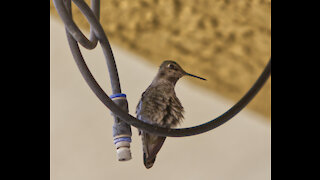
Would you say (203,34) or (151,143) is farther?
(203,34)

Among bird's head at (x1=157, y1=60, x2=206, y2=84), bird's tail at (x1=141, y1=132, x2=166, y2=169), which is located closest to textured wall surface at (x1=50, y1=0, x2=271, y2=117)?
bird's head at (x1=157, y1=60, x2=206, y2=84)

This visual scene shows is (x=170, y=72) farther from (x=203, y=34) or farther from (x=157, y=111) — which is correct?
(x=203, y=34)

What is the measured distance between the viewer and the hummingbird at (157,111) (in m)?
0.59

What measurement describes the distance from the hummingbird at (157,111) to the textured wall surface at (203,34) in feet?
2.32

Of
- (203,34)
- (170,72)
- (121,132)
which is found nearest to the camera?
(121,132)

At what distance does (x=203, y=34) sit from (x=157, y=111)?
2.61ft

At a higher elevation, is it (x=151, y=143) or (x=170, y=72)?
(x=170, y=72)

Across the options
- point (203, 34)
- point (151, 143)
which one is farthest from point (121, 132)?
point (203, 34)

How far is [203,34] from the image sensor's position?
1.35m

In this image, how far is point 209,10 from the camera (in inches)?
51.8

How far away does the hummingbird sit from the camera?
23.1 inches

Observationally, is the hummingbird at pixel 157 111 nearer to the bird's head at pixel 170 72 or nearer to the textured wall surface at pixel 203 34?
the bird's head at pixel 170 72

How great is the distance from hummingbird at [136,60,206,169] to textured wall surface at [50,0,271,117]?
708 mm

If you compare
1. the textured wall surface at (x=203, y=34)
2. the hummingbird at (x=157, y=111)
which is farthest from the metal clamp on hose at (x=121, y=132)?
the textured wall surface at (x=203, y=34)
